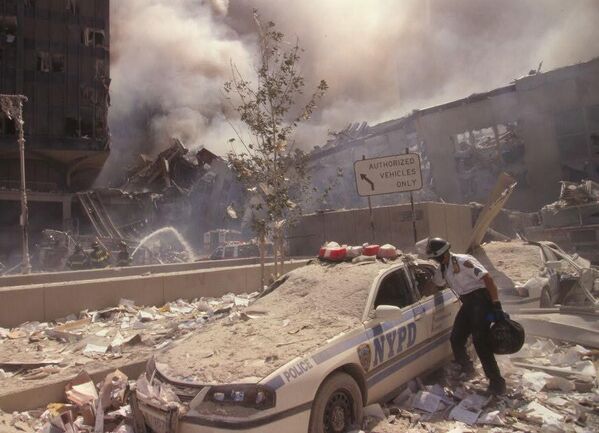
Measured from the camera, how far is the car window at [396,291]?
459 cm

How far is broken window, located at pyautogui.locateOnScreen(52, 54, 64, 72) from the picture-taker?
37.2m

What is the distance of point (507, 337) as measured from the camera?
15.2 ft

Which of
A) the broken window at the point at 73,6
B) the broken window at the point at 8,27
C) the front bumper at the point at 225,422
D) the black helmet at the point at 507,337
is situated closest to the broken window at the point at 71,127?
the broken window at the point at 8,27

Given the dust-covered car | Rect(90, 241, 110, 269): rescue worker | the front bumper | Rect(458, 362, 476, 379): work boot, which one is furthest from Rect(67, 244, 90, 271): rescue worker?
A: the front bumper

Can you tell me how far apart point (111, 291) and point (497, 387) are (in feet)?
20.6

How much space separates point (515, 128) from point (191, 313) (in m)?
24.8

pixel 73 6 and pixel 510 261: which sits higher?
pixel 73 6

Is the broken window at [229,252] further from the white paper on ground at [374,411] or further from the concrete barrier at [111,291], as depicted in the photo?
the white paper on ground at [374,411]

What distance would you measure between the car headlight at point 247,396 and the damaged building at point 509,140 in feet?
73.6

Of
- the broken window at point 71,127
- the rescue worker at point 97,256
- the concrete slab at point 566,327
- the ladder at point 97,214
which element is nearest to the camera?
the concrete slab at point 566,327

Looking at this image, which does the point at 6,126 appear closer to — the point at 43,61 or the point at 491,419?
the point at 43,61

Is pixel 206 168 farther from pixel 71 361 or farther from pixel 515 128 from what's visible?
pixel 71 361

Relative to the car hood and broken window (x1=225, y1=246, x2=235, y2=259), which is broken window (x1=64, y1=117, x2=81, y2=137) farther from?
the car hood

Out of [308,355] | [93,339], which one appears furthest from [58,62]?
[308,355]
